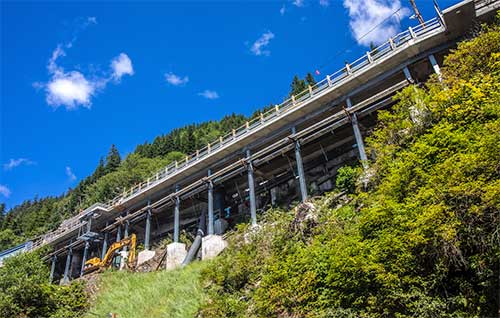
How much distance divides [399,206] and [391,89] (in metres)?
11.8

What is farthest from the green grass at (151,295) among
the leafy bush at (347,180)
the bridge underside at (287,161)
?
the leafy bush at (347,180)

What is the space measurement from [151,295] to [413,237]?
13548 millimetres

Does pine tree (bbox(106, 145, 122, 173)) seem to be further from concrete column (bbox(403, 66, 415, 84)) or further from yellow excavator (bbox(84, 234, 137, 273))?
concrete column (bbox(403, 66, 415, 84))

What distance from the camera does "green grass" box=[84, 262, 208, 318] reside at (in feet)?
49.6

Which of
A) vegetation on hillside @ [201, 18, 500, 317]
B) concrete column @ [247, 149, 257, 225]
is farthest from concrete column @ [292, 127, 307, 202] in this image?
vegetation on hillside @ [201, 18, 500, 317]

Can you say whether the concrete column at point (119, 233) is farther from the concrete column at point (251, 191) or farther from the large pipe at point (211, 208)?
the concrete column at point (251, 191)

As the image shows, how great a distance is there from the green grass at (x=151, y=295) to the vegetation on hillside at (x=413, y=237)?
1111 mm

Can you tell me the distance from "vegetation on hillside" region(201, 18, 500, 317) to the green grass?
3.65 feet

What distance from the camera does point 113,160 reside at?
323 feet

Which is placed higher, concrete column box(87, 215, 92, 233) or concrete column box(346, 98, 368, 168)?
concrete column box(87, 215, 92, 233)

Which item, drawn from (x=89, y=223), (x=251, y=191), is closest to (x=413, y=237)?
(x=251, y=191)

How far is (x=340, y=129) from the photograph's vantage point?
23.2 metres

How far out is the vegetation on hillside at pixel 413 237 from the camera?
7480mm

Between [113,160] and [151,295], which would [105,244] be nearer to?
[151,295]
